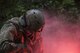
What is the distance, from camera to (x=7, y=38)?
169 inches

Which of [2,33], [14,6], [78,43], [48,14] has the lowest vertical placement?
[78,43]

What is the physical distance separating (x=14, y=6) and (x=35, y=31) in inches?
139

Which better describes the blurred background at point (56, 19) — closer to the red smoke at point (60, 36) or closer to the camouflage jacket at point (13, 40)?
the red smoke at point (60, 36)

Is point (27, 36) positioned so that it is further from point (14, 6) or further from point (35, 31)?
point (14, 6)

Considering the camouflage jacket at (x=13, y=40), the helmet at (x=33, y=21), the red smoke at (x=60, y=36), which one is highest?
the helmet at (x=33, y=21)

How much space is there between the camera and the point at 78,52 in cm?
781

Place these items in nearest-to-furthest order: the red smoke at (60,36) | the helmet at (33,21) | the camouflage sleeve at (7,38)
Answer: the camouflage sleeve at (7,38) → the helmet at (33,21) → the red smoke at (60,36)

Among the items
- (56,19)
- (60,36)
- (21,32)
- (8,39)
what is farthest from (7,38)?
(56,19)

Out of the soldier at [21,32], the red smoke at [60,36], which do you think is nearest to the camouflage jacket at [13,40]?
the soldier at [21,32]

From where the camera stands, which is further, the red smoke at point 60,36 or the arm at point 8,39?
the red smoke at point 60,36

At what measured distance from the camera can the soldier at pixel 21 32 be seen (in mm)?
4230

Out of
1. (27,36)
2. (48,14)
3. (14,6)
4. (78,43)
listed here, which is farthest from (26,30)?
(48,14)

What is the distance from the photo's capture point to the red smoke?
7.64 meters

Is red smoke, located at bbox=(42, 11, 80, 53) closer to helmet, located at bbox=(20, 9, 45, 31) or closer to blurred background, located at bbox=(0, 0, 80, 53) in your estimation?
blurred background, located at bbox=(0, 0, 80, 53)
